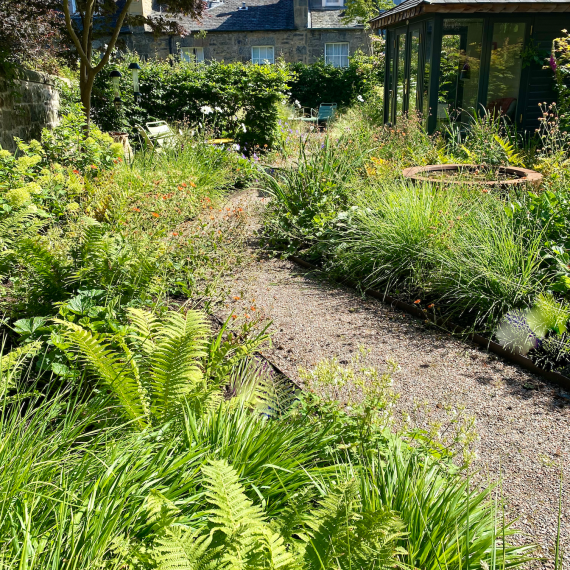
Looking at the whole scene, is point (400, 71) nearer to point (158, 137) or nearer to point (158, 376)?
point (158, 137)

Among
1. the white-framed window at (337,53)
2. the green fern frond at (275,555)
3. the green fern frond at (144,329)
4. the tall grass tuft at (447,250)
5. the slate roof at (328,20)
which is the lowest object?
the tall grass tuft at (447,250)

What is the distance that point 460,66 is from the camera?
34.9 feet

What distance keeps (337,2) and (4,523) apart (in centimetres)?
2976

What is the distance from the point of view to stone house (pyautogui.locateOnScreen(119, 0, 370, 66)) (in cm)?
2538

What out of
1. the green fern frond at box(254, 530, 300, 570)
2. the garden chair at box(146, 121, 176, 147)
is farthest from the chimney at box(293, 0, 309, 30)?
the green fern frond at box(254, 530, 300, 570)

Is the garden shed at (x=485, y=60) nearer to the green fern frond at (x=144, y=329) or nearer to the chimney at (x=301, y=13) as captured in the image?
the green fern frond at (x=144, y=329)

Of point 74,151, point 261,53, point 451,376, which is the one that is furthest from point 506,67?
point 261,53

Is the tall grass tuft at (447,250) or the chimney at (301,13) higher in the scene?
the chimney at (301,13)

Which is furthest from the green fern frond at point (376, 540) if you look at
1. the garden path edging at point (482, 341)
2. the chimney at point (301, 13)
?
the chimney at point (301, 13)

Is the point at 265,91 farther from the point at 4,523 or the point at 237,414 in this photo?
the point at 4,523

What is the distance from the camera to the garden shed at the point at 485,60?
33.6 feet

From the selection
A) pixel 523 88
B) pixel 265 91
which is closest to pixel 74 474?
pixel 265 91

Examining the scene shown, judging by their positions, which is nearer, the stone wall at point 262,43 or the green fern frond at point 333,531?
the green fern frond at point 333,531

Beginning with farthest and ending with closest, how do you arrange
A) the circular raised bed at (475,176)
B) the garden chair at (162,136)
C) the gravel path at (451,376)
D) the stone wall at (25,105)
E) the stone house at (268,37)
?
the stone house at (268,37)
the garden chair at (162,136)
the stone wall at (25,105)
the circular raised bed at (475,176)
the gravel path at (451,376)
